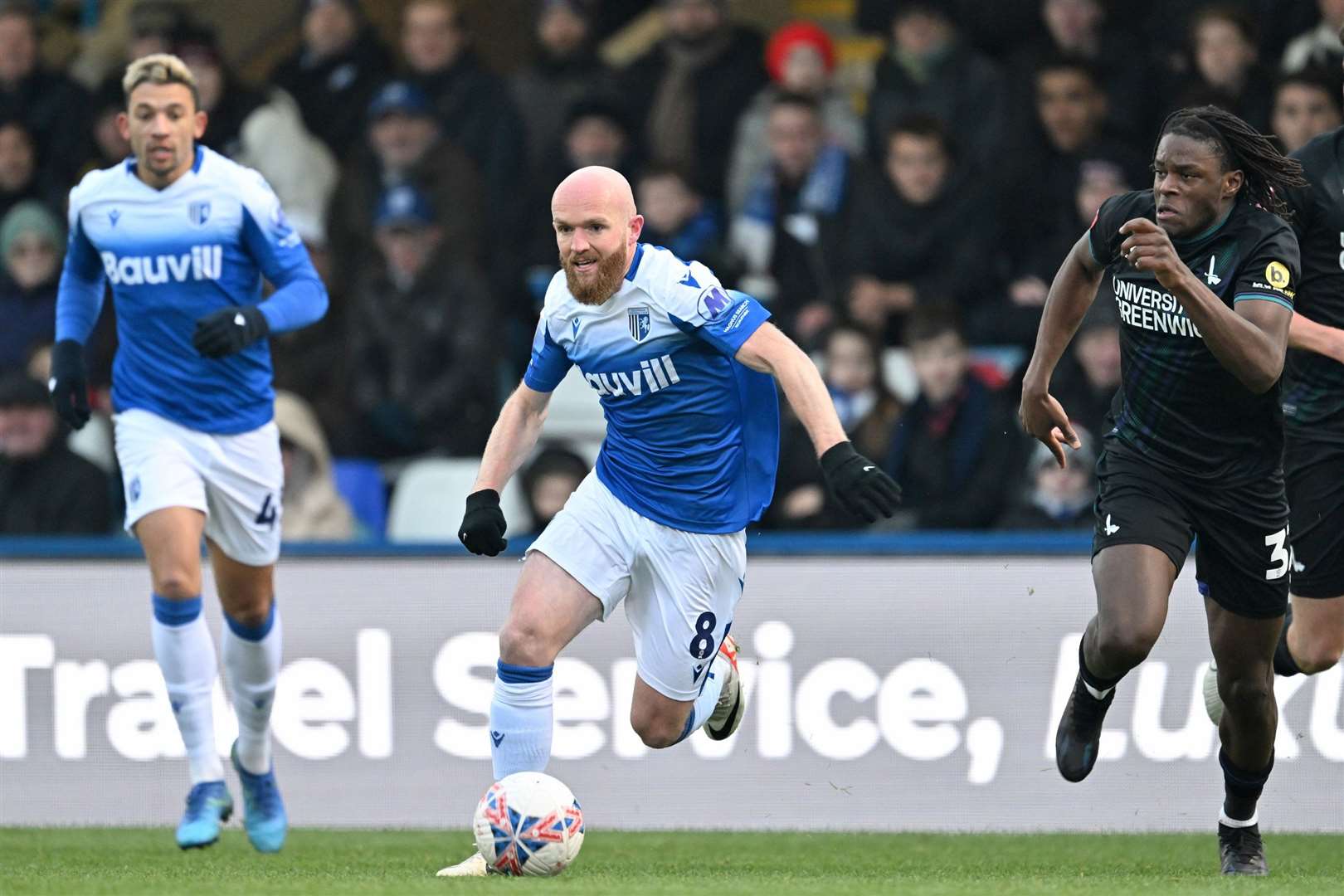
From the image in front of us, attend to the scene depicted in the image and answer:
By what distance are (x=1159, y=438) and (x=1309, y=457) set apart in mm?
859

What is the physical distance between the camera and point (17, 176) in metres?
12.5

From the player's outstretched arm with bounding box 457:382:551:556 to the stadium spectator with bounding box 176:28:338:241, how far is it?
18.1 feet

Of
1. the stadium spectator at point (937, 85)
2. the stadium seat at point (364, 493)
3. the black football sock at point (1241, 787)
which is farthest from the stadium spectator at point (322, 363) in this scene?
the black football sock at point (1241, 787)

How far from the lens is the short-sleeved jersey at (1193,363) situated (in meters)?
6.43

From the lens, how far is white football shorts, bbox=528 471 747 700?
22.4 ft

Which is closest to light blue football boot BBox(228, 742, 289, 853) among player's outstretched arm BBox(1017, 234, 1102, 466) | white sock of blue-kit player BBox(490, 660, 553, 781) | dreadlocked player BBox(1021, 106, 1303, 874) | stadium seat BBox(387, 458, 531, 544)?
white sock of blue-kit player BBox(490, 660, 553, 781)

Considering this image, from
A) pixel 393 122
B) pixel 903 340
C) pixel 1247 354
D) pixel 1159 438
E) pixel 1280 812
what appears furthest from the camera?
pixel 393 122

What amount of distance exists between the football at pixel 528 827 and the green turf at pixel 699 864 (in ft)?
0.35

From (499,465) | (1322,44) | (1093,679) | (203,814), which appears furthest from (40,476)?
(1322,44)

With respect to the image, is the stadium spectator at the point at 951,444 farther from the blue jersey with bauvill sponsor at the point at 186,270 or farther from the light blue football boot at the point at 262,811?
the light blue football boot at the point at 262,811

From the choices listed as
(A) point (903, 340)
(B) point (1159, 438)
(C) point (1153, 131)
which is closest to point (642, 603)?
(B) point (1159, 438)

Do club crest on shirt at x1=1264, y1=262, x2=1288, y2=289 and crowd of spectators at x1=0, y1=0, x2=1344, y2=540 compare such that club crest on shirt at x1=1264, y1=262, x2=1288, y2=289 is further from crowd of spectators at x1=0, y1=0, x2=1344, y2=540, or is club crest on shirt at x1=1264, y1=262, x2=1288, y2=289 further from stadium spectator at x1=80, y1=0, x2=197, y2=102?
stadium spectator at x1=80, y1=0, x2=197, y2=102

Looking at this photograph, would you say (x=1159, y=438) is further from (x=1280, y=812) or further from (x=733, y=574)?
(x=1280, y=812)

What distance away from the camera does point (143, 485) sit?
7852 millimetres
